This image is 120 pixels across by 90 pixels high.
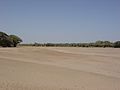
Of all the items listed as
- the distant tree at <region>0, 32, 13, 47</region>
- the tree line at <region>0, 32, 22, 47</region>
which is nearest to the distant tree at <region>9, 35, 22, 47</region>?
the tree line at <region>0, 32, 22, 47</region>

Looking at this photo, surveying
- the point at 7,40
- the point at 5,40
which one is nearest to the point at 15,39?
the point at 7,40

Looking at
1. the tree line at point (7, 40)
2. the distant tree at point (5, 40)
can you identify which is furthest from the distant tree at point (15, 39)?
the distant tree at point (5, 40)

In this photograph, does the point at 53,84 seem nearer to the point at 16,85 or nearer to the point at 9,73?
the point at 16,85

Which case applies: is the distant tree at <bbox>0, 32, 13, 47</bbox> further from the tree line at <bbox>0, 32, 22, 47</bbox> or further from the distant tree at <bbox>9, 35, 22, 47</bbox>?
the distant tree at <bbox>9, 35, 22, 47</bbox>

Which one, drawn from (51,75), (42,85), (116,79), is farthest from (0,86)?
(116,79)

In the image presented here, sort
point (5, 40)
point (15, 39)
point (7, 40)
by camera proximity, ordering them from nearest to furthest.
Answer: point (5, 40) → point (7, 40) → point (15, 39)

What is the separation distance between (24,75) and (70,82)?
2.43 meters

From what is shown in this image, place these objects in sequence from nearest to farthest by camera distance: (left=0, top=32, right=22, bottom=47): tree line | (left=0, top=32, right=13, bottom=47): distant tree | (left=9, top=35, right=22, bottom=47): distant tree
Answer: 1. (left=0, top=32, right=13, bottom=47): distant tree
2. (left=0, top=32, right=22, bottom=47): tree line
3. (left=9, top=35, right=22, bottom=47): distant tree

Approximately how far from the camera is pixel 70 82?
424 inches

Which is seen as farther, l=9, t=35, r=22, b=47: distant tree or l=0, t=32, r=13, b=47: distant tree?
l=9, t=35, r=22, b=47: distant tree

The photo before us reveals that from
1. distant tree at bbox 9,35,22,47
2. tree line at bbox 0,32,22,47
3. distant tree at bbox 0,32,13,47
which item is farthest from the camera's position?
distant tree at bbox 9,35,22,47

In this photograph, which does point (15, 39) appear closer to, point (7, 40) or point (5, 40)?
point (7, 40)

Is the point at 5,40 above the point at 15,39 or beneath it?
beneath

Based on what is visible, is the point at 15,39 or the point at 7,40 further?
the point at 15,39
